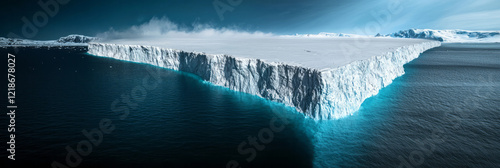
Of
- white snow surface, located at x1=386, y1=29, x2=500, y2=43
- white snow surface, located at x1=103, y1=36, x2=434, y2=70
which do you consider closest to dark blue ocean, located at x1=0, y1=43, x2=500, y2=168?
white snow surface, located at x1=103, y1=36, x2=434, y2=70

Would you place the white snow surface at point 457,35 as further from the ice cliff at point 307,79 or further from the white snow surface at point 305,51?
the ice cliff at point 307,79

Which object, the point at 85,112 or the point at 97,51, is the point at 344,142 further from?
the point at 97,51

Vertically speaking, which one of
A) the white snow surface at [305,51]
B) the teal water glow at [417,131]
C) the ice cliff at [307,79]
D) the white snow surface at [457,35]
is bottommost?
the teal water glow at [417,131]

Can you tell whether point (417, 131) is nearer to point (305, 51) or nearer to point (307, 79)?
point (307, 79)

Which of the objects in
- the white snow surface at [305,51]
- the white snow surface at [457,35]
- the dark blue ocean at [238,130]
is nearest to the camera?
the dark blue ocean at [238,130]

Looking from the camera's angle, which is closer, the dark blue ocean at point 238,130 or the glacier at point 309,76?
the dark blue ocean at point 238,130

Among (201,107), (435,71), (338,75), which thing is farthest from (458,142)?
(435,71)

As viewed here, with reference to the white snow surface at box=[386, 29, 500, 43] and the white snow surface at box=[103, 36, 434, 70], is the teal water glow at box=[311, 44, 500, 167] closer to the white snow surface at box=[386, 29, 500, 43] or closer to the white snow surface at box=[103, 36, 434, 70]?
the white snow surface at box=[103, 36, 434, 70]

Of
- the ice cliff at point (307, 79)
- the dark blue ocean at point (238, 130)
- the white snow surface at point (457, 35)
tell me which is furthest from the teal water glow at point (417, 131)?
the white snow surface at point (457, 35)
